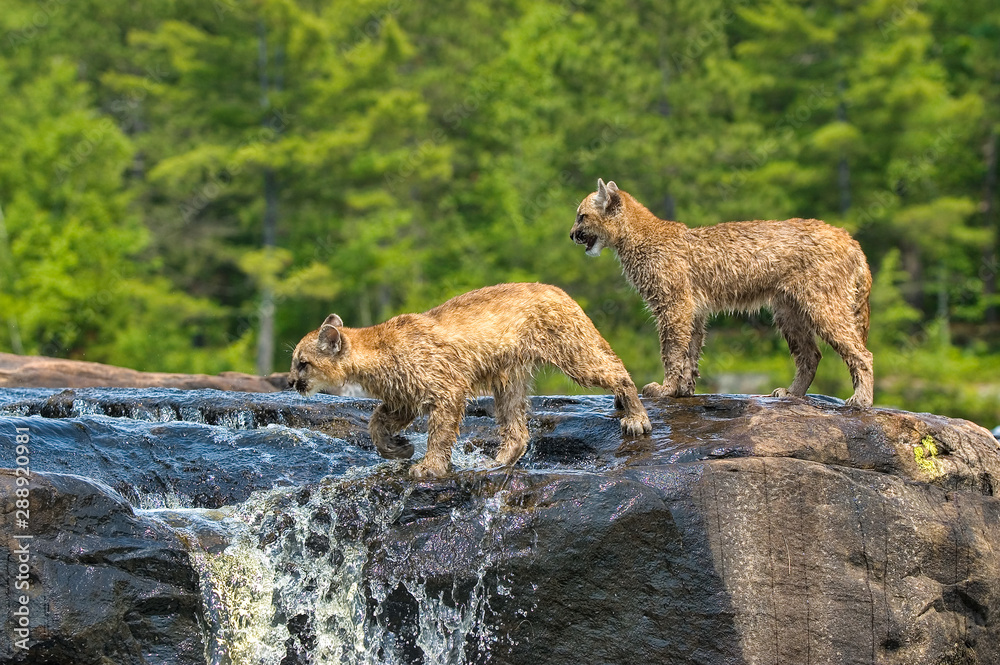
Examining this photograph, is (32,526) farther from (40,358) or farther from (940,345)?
(940,345)

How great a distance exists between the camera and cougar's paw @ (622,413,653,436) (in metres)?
9.08

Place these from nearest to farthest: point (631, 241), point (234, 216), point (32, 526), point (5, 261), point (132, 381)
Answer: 1. point (32, 526)
2. point (631, 241)
3. point (132, 381)
4. point (5, 261)
5. point (234, 216)

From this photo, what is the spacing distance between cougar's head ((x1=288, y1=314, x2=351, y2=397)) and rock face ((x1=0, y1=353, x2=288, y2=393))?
4.83 meters

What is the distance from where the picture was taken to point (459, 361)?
8.69m

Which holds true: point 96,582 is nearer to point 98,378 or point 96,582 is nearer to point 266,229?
point 98,378

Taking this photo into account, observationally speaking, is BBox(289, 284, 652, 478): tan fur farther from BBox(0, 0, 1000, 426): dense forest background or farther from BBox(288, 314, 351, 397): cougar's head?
BBox(0, 0, 1000, 426): dense forest background

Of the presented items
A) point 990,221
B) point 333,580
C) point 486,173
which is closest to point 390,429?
point 333,580

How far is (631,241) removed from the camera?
36.5 ft

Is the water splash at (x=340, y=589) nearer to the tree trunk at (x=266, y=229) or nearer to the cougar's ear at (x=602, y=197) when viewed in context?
the cougar's ear at (x=602, y=197)

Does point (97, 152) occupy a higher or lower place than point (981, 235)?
higher

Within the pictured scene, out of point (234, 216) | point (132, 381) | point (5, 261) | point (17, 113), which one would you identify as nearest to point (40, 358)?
point (132, 381)

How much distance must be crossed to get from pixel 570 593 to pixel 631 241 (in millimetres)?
4321

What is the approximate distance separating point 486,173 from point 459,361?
35926 millimetres

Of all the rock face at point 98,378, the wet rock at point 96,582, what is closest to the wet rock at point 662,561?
the wet rock at point 96,582
